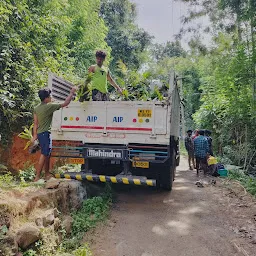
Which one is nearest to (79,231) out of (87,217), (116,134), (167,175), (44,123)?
(87,217)

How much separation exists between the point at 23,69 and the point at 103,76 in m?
2.58

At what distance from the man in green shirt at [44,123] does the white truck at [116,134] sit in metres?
0.12

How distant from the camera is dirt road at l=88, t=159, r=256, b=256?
11.9ft

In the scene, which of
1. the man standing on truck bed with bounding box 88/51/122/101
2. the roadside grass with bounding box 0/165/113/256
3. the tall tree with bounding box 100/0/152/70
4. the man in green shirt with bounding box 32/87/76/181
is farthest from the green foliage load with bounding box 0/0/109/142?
the tall tree with bounding box 100/0/152/70

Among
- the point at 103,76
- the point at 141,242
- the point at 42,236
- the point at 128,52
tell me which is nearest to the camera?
the point at 42,236

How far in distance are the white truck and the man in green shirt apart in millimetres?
118

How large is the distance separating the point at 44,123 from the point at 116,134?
1288 millimetres

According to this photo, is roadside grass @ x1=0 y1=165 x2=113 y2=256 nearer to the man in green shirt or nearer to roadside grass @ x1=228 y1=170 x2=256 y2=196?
the man in green shirt

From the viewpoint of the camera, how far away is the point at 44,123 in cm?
507

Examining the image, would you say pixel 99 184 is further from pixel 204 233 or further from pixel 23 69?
pixel 23 69

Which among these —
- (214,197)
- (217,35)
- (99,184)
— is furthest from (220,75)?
(99,184)

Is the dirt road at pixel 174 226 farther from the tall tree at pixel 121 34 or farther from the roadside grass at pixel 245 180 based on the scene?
the tall tree at pixel 121 34

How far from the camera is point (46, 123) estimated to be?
5.07m

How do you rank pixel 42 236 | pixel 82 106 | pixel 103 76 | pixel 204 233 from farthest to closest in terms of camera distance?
1. pixel 103 76
2. pixel 82 106
3. pixel 204 233
4. pixel 42 236
